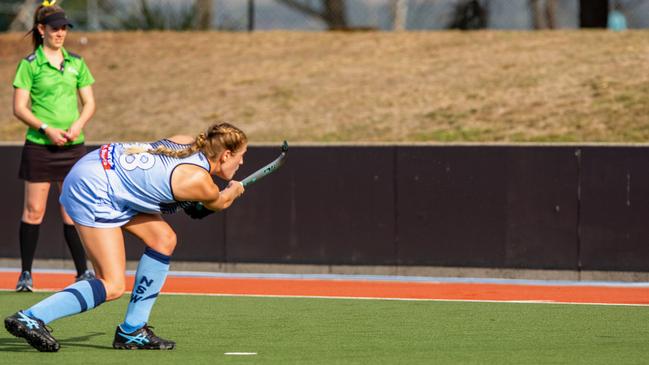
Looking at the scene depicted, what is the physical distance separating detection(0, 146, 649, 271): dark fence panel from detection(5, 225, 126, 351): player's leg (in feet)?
20.5

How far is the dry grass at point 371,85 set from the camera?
17.3 meters

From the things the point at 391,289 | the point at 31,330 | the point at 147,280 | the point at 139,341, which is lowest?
the point at 391,289

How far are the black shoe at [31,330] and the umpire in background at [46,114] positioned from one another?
3.67 m

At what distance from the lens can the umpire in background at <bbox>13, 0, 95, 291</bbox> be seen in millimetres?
11422

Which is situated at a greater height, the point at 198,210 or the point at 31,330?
the point at 198,210

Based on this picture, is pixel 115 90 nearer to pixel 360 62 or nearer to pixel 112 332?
pixel 360 62

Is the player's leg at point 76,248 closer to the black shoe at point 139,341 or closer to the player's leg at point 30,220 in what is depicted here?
the player's leg at point 30,220

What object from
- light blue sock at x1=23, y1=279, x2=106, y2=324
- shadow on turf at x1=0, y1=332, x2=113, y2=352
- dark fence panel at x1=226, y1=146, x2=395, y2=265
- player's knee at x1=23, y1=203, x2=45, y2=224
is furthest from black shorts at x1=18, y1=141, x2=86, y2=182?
light blue sock at x1=23, y1=279, x2=106, y2=324

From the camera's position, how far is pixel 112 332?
915 cm

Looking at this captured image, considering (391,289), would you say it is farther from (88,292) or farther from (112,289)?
(88,292)

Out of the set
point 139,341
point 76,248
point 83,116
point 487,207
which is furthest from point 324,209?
point 139,341

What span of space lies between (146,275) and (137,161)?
0.72m

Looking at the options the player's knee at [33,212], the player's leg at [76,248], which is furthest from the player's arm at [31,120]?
the player's leg at [76,248]

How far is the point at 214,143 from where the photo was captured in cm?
777
